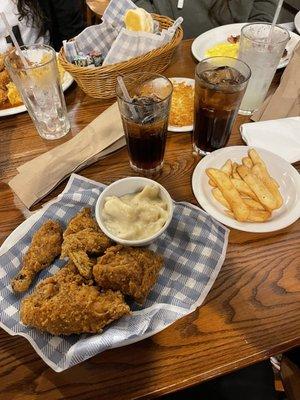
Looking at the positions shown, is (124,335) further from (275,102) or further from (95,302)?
(275,102)

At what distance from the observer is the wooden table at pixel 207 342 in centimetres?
78

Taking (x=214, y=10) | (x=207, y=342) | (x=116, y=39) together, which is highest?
(x=116, y=39)

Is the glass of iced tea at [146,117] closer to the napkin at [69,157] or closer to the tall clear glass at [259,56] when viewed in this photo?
the napkin at [69,157]

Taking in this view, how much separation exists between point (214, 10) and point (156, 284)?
86.0 inches

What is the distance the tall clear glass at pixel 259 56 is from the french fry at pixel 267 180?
1.34 ft

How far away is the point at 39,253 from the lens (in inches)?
37.1

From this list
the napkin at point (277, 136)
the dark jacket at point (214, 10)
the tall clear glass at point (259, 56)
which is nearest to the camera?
the napkin at point (277, 136)

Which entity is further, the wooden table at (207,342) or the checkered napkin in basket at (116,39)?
the checkered napkin in basket at (116,39)

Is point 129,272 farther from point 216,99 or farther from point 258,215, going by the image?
point 216,99

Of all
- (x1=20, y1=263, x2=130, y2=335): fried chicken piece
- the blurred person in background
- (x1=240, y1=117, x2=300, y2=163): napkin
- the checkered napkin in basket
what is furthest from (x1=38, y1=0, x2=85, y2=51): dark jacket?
(x1=20, y1=263, x2=130, y2=335): fried chicken piece

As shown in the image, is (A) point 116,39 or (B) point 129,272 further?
(A) point 116,39

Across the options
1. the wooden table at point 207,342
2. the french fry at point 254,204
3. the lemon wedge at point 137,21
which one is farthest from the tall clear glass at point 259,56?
the wooden table at point 207,342

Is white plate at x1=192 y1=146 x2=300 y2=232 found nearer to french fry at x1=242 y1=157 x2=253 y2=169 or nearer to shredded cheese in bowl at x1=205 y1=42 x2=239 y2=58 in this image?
french fry at x1=242 y1=157 x2=253 y2=169


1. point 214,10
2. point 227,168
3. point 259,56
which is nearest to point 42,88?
point 227,168
